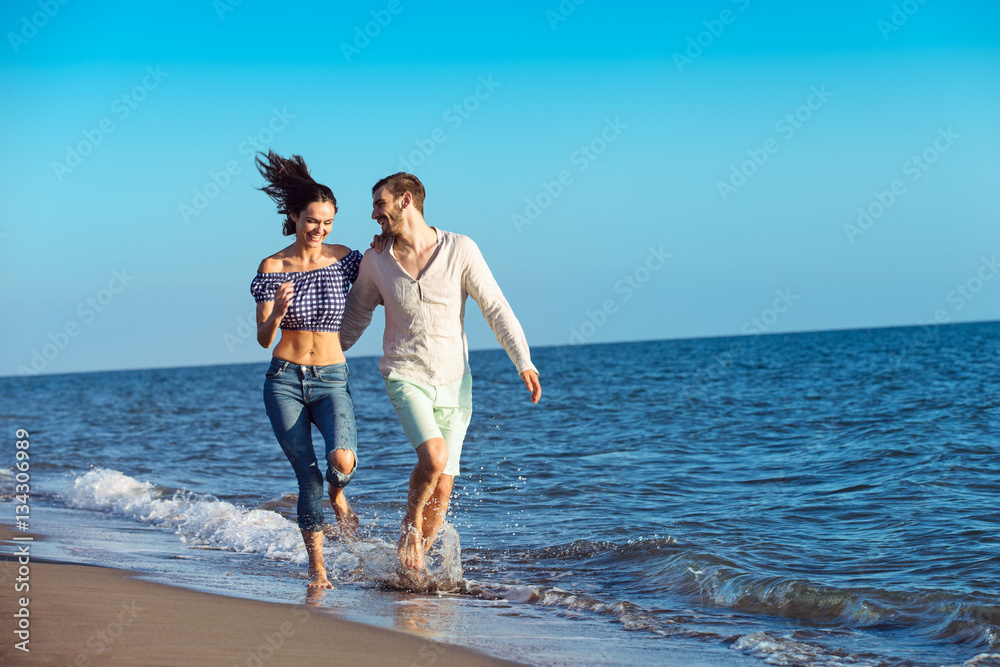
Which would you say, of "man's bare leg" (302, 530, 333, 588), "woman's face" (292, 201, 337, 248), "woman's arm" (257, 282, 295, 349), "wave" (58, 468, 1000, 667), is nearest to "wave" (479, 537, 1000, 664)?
"wave" (58, 468, 1000, 667)

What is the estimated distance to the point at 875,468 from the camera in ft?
29.2

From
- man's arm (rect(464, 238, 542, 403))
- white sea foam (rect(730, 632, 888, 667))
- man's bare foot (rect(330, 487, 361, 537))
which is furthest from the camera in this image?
man's bare foot (rect(330, 487, 361, 537))

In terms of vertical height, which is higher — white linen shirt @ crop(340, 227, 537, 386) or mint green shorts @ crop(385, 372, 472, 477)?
white linen shirt @ crop(340, 227, 537, 386)

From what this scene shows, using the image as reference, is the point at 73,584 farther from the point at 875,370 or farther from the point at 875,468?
the point at 875,370

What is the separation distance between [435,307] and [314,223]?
75 centimetres

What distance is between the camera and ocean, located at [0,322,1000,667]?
13.6 ft

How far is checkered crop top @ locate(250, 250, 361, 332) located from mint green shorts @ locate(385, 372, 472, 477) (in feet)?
1.43

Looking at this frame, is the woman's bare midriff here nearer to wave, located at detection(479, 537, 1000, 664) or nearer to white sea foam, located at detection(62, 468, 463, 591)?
white sea foam, located at detection(62, 468, 463, 591)

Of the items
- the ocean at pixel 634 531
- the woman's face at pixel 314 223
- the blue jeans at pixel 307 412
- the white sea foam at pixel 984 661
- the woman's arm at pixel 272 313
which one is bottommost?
the white sea foam at pixel 984 661

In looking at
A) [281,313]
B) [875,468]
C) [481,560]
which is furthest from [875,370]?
Answer: [281,313]

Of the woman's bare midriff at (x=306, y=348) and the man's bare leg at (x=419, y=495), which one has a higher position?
the woman's bare midriff at (x=306, y=348)

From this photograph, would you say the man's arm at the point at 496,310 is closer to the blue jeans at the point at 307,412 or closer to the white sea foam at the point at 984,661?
the blue jeans at the point at 307,412

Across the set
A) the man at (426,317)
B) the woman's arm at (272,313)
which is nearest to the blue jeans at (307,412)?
the woman's arm at (272,313)

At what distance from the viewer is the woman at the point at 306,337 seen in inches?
170
